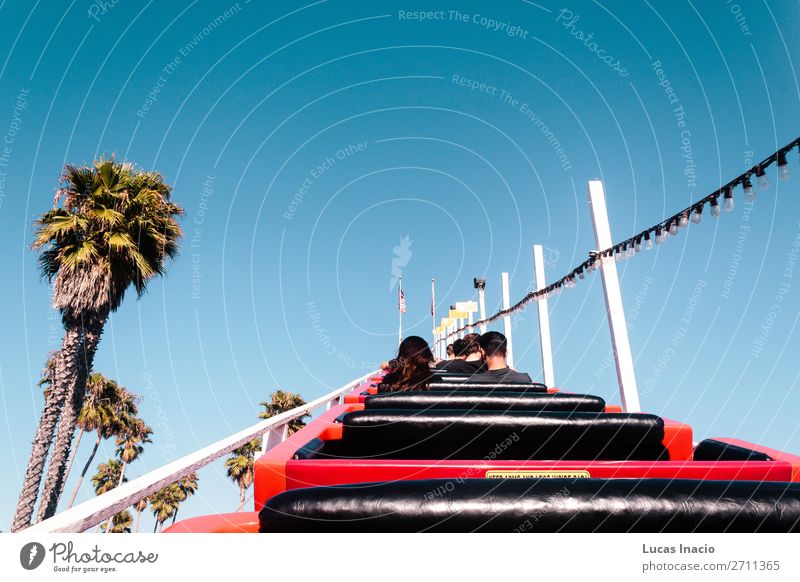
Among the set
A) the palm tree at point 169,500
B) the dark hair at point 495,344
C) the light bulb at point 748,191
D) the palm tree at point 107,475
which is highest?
the light bulb at point 748,191

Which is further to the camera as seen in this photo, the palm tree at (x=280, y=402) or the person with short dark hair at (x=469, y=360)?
the palm tree at (x=280, y=402)

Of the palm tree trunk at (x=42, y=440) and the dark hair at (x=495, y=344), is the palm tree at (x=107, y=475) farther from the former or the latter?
the dark hair at (x=495, y=344)

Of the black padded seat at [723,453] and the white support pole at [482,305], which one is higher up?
the white support pole at [482,305]

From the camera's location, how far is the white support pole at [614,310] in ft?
21.5

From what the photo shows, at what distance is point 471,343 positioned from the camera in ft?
28.8

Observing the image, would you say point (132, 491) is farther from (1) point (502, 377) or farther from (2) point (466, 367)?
(2) point (466, 367)

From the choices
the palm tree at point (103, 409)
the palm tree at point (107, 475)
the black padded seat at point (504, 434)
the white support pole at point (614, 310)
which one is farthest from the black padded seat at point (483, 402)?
the palm tree at point (107, 475)

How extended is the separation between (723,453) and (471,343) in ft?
19.4

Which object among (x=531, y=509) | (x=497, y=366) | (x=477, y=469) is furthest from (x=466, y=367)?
(x=531, y=509)

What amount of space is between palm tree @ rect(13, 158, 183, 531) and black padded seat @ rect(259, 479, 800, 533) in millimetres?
14440
